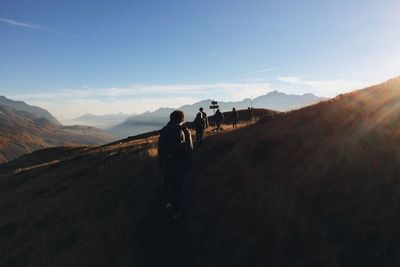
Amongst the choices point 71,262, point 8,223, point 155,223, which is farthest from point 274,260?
point 8,223

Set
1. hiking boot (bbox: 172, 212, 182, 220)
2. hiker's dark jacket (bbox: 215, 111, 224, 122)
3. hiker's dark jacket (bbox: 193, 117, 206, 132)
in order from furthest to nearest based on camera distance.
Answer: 1. hiker's dark jacket (bbox: 215, 111, 224, 122)
2. hiker's dark jacket (bbox: 193, 117, 206, 132)
3. hiking boot (bbox: 172, 212, 182, 220)

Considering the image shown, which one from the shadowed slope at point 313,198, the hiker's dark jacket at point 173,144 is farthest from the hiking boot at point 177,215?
the hiker's dark jacket at point 173,144

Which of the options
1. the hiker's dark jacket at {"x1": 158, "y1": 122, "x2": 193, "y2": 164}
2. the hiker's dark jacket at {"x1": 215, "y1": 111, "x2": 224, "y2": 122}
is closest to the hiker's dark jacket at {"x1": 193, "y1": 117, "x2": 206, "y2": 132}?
the hiker's dark jacket at {"x1": 215, "y1": 111, "x2": 224, "y2": 122}

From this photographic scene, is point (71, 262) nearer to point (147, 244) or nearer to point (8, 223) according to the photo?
point (147, 244)

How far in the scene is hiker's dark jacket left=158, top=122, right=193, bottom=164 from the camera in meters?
11.1

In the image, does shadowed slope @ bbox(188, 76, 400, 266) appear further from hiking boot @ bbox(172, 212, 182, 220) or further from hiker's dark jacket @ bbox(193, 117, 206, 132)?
hiker's dark jacket @ bbox(193, 117, 206, 132)

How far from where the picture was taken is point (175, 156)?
36.6 feet

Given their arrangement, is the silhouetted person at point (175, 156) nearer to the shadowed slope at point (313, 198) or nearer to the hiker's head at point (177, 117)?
the hiker's head at point (177, 117)

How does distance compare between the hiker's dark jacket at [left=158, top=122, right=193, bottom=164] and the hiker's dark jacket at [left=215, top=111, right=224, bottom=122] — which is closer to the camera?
the hiker's dark jacket at [left=158, top=122, right=193, bottom=164]

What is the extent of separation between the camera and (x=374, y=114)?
40.9ft

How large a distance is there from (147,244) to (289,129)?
8.23m

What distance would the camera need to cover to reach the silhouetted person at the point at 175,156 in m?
11.1

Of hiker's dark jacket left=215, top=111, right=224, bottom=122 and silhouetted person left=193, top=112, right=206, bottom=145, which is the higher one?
hiker's dark jacket left=215, top=111, right=224, bottom=122

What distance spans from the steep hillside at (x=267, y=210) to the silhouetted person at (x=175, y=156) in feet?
2.19
